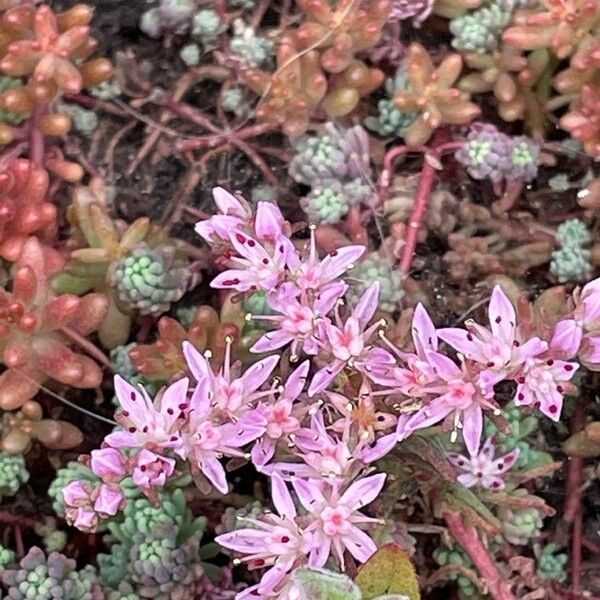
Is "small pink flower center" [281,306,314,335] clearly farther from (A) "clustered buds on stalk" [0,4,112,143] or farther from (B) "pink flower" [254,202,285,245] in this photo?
(A) "clustered buds on stalk" [0,4,112,143]

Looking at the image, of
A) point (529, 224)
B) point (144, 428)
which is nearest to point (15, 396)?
point (144, 428)

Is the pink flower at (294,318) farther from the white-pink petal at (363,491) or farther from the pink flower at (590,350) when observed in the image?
the pink flower at (590,350)

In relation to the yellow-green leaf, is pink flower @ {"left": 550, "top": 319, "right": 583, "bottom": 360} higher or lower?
higher

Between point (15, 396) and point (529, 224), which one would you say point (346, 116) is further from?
point (15, 396)

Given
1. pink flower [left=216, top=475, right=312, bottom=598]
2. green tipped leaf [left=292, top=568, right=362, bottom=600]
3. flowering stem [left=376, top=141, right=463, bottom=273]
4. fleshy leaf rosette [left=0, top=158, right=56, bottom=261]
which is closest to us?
green tipped leaf [left=292, top=568, right=362, bottom=600]

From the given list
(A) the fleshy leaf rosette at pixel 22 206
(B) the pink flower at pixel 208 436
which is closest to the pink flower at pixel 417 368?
(B) the pink flower at pixel 208 436

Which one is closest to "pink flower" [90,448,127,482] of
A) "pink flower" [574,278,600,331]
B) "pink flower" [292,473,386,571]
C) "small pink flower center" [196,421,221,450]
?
"small pink flower center" [196,421,221,450]

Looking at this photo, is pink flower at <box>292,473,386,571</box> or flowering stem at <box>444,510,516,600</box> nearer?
pink flower at <box>292,473,386,571</box>

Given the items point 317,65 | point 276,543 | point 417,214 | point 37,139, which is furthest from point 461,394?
point 37,139
